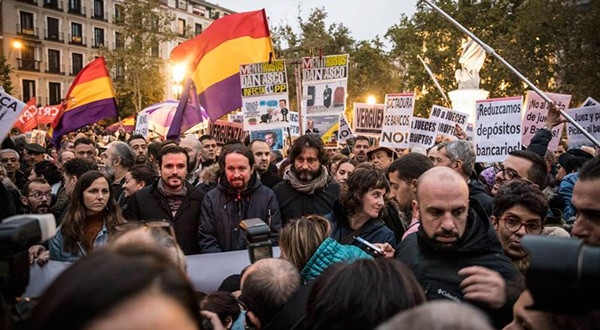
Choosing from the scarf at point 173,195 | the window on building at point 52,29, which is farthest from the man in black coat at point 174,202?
the window on building at point 52,29

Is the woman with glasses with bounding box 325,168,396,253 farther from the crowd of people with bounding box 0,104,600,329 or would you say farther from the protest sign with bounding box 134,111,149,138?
the protest sign with bounding box 134,111,149,138

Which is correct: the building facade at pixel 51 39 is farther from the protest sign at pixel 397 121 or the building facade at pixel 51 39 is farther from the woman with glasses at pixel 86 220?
the woman with glasses at pixel 86 220

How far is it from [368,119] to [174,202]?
4834mm

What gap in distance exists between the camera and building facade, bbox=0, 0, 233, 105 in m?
53.7

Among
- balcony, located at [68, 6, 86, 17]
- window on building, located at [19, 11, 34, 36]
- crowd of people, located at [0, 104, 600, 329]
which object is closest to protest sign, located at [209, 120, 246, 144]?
crowd of people, located at [0, 104, 600, 329]

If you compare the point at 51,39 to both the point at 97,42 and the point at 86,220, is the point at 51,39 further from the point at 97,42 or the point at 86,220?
the point at 86,220

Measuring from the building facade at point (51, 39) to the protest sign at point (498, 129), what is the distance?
4713 centimetres

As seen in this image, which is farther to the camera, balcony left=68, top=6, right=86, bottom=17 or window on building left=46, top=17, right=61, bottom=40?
balcony left=68, top=6, right=86, bottom=17

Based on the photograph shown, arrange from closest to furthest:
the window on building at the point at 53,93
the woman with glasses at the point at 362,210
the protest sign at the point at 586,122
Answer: the woman with glasses at the point at 362,210
the protest sign at the point at 586,122
the window on building at the point at 53,93

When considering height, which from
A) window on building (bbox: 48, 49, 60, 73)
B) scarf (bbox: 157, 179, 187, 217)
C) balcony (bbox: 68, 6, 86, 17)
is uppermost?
balcony (bbox: 68, 6, 86, 17)

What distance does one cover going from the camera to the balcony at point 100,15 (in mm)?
62438

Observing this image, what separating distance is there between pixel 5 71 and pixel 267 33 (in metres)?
34.2

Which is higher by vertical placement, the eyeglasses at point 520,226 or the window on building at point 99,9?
the window on building at point 99,9

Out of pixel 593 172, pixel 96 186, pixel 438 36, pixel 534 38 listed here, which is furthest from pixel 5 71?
pixel 593 172
